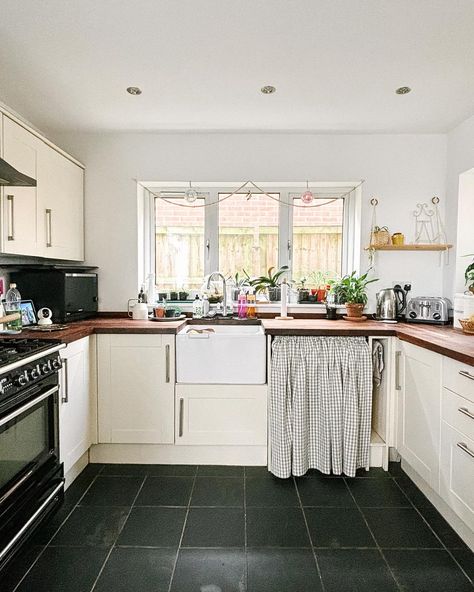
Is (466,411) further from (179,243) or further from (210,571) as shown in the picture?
(179,243)

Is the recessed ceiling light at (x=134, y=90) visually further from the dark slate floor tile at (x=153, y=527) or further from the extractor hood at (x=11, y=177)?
the dark slate floor tile at (x=153, y=527)

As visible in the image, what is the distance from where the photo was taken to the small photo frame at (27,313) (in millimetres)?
2602

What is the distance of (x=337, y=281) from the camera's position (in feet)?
11.1

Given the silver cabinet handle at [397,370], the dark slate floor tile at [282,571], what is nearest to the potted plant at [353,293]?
the silver cabinet handle at [397,370]

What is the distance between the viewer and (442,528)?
1.99 meters

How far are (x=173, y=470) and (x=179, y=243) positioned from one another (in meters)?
1.76

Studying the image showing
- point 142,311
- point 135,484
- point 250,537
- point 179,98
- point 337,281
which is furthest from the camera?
point 337,281

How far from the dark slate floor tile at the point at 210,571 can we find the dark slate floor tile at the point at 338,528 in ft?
1.24

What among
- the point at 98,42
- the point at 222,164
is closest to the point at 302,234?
the point at 222,164

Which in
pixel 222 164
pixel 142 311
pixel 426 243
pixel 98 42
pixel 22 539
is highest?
pixel 98 42

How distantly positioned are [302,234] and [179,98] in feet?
4.72

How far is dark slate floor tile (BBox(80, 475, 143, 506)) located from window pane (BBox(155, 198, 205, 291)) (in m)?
1.55

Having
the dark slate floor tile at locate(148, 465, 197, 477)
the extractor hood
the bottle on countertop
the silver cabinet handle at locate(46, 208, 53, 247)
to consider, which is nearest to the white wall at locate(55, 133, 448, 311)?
the silver cabinet handle at locate(46, 208, 53, 247)

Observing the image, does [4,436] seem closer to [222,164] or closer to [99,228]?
[99,228]
